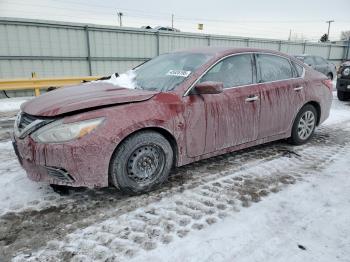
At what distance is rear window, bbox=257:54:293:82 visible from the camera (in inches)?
172

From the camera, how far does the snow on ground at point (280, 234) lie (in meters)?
2.38

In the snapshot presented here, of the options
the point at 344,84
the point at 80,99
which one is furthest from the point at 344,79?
the point at 80,99

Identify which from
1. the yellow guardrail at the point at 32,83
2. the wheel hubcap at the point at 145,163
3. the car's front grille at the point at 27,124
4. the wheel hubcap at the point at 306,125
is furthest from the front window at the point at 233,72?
the yellow guardrail at the point at 32,83

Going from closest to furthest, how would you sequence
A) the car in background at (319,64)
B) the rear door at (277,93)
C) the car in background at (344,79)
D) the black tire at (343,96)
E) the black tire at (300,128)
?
the rear door at (277,93) → the black tire at (300,128) → the car in background at (344,79) → the black tire at (343,96) → the car in background at (319,64)

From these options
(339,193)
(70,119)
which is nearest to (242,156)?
(339,193)

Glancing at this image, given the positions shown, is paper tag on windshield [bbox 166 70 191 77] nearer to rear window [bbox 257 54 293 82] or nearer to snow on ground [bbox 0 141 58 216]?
rear window [bbox 257 54 293 82]

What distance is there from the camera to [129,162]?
10.4 feet

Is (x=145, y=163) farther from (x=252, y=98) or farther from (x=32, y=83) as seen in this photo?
(x=32, y=83)

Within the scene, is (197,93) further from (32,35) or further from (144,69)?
(32,35)

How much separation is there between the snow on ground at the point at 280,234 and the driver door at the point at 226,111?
0.96m

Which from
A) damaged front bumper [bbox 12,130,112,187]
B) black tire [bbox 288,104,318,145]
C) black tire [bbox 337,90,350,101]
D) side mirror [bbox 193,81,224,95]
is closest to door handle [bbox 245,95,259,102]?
side mirror [bbox 193,81,224,95]

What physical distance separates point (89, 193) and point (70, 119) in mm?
943

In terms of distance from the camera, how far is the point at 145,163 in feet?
10.8

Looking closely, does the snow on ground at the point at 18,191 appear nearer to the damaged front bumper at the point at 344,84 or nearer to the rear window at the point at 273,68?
the rear window at the point at 273,68
